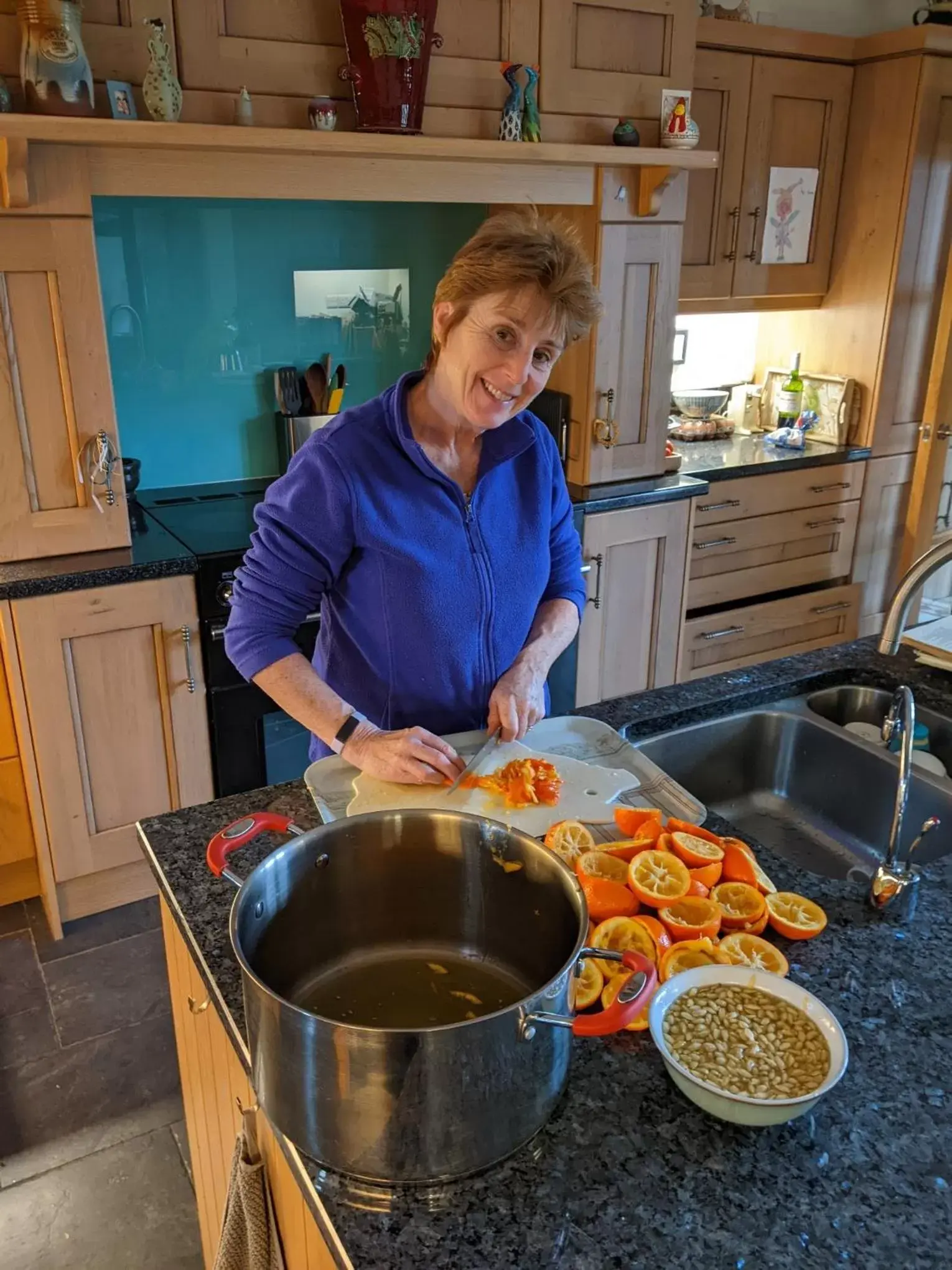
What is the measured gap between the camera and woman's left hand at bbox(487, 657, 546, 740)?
4.58 feet

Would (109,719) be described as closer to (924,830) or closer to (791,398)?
(924,830)

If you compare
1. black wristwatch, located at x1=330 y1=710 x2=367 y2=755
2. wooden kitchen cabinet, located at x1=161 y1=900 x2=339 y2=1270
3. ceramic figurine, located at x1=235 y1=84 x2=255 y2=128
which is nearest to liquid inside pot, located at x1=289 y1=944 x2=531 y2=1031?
wooden kitchen cabinet, located at x1=161 y1=900 x2=339 y2=1270

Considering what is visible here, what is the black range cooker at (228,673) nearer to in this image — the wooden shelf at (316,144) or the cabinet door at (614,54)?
the wooden shelf at (316,144)

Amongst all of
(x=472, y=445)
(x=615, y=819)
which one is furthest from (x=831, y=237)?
(x=615, y=819)

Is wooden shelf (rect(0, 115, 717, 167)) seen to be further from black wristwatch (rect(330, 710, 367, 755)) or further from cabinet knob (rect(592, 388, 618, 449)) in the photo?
black wristwatch (rect(330, 710, 367, 755))

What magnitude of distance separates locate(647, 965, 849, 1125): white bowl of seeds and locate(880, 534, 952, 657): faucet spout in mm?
445

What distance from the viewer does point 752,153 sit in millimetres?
3176

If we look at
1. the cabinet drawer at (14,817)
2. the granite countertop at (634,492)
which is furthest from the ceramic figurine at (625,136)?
the cabinet drawer at (14,817)

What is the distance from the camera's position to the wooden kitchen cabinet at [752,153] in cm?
307

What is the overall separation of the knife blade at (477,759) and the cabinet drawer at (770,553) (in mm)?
1897

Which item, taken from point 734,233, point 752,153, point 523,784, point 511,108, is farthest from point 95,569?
point 752,153

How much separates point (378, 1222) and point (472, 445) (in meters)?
1.05

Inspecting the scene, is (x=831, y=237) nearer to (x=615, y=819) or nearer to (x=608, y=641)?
(x=608, y=641)

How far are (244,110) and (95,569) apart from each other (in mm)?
1017
